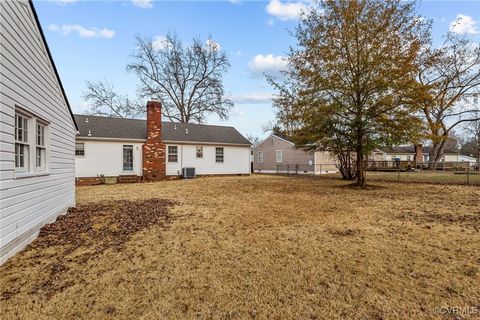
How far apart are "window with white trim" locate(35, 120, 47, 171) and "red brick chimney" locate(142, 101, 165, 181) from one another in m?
11.6

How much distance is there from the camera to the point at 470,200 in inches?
356

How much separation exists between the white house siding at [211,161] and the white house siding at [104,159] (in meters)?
2.14

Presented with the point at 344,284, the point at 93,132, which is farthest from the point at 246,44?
the point at 344,284

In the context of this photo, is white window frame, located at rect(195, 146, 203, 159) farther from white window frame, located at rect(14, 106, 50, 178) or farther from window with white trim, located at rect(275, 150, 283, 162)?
white window frame, located at rect(14, 106, 50, 178)

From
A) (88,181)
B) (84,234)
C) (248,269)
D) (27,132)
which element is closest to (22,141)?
(27,132)

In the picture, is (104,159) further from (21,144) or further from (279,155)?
(279,155)

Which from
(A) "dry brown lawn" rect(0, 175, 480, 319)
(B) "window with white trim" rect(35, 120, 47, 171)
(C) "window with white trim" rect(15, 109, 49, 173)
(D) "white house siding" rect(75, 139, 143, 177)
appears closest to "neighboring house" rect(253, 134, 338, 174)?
(D) "white house siding" rect(75, 139, 143, 177)

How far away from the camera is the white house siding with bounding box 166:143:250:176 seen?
18859 millimetres

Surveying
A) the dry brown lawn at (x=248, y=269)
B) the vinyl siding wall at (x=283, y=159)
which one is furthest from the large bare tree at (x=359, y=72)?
the vinyl siding wall at (x=283, y=159)

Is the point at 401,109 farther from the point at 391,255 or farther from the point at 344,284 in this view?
the point at 344,284

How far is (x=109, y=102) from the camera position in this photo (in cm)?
2930

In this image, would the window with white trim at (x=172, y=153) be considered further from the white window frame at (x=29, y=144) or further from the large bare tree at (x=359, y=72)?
the white window frame at (x=29, y=144)

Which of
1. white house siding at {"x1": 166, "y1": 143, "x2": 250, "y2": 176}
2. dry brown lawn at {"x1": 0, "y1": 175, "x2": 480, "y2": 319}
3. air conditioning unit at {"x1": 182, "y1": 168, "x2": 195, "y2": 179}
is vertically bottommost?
dry brown lawn at {"x1": 0, "y1": 175, "x2": 480, "y2": 319}

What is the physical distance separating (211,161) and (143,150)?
525cm
